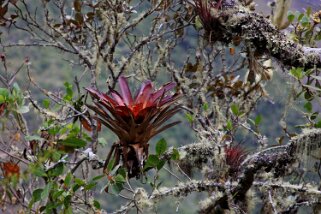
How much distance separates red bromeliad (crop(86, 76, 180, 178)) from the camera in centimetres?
142

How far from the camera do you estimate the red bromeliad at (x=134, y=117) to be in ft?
4.67

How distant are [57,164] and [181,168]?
1.77ft

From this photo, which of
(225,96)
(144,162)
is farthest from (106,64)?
(144,162)

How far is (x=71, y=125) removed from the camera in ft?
5.99

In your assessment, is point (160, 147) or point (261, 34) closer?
point (160, 147)

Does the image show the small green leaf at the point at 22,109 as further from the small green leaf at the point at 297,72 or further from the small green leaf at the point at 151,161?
the small green leaf at the point at 297,72

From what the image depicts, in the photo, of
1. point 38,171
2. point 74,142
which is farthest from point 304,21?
point 38,171

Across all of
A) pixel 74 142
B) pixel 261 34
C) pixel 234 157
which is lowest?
pixel 234 157

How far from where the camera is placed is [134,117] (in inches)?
56.5

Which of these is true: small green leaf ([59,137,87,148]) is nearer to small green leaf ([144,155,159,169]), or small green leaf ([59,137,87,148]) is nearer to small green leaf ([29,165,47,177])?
small green leaf ([29,165,47,177])

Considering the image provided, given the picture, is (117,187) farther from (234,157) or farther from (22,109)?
(234,157)

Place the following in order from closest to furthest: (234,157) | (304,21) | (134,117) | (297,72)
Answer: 1. (134,117)
2. (297,72)
3. (234,157)
4. (304,21)

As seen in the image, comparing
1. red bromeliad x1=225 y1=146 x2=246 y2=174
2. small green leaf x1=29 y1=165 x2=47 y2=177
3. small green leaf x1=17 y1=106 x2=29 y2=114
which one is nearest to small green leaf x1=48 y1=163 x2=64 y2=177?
small green leaf x1=29 y1=165 x2=47 y2=177

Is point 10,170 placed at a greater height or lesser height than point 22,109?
lesser
